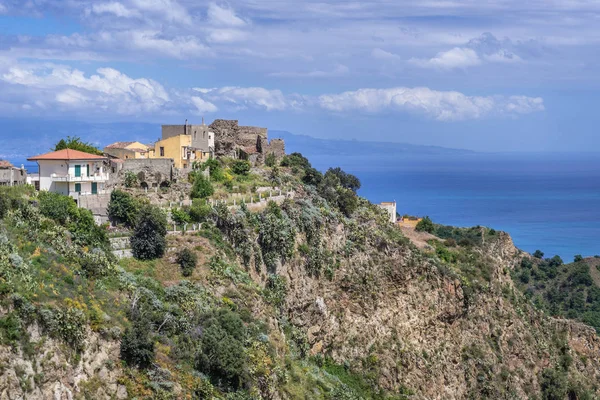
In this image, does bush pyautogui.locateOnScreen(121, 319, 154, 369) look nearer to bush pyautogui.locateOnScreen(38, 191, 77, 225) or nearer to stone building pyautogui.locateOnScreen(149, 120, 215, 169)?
bush pyautogui.locateOnScreen(38, 191, 77, 225)

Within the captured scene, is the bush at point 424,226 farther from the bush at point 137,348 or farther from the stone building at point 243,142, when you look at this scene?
the bush at point 137,348

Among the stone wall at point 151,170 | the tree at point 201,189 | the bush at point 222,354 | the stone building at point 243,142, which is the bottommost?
the bush at point 222,354

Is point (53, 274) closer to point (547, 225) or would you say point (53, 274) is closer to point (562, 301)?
point (562, 301)

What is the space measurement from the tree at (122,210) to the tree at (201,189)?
18.2 ft

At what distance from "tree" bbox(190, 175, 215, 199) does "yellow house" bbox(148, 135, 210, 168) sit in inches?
151

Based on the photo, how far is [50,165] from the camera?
141ft

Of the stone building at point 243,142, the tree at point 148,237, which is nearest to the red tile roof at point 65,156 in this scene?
the tree at point 148,237

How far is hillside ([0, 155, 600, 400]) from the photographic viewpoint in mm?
29109

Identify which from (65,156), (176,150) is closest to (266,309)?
(65,156)

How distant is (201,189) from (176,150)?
553 cm

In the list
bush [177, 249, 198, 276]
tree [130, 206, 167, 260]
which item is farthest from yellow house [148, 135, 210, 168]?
bush [177, 249, 198, 276]

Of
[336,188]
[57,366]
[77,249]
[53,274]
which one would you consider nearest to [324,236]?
[336,188]

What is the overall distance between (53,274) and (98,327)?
2.84m

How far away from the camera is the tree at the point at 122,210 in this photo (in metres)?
42.3
